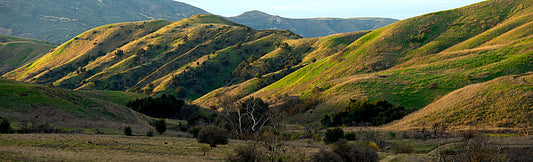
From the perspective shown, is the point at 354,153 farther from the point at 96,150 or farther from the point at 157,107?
the point at 157,107

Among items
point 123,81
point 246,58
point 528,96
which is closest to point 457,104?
point 528,96

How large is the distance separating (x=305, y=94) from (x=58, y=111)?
51394 millimetres

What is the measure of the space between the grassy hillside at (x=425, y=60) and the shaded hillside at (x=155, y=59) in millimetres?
44410

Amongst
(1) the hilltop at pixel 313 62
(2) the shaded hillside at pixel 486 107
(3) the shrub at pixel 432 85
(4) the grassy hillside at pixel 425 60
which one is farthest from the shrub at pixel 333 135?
(3) the shrub at pixel 432 85

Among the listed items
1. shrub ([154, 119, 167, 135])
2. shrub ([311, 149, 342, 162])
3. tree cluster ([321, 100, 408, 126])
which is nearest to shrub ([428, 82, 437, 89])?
tree cluster ([321, 100, 408, 126])

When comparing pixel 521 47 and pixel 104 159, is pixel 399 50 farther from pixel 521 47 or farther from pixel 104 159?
pixel 104 159

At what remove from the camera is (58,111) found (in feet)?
141

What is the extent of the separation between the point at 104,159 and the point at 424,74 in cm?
6241

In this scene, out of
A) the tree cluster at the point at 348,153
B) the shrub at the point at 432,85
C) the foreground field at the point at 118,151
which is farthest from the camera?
the shrub at the point at 432,85

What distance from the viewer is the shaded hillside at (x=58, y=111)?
39.2 metres

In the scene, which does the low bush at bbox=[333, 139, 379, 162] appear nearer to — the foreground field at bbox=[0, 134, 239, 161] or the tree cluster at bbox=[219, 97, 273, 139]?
the foreground field at bbox=[0, 134, 239, 161]

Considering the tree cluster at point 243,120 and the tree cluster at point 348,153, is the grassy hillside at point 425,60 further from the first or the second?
the tree cluster at point 348,153

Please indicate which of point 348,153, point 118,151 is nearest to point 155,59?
point 118,151

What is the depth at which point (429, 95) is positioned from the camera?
2158 inches
